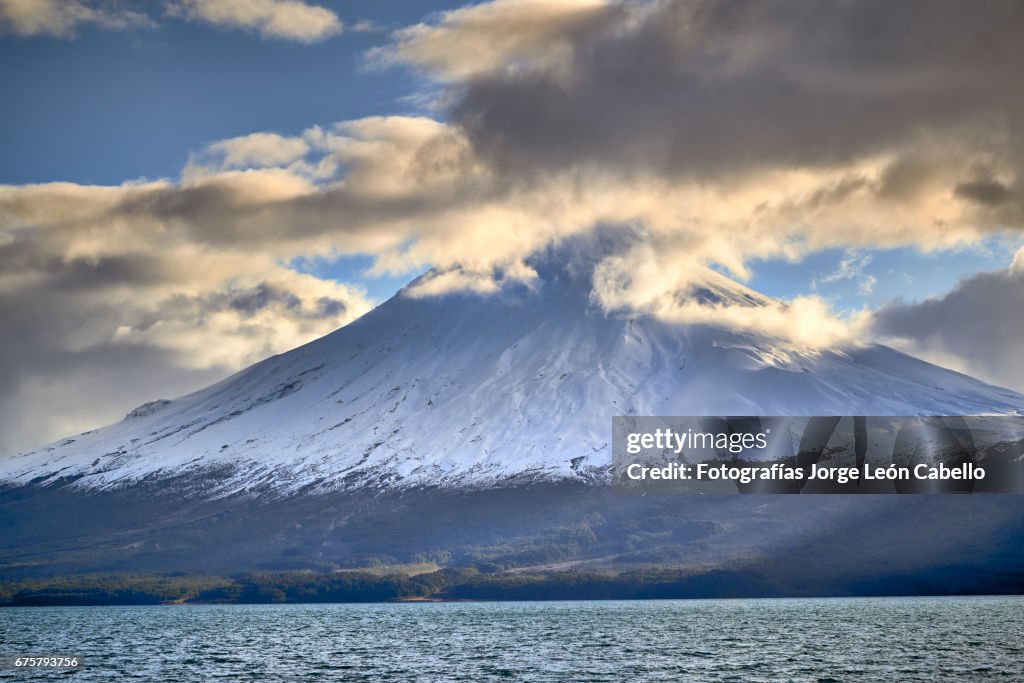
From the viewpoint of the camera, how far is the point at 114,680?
8700cm

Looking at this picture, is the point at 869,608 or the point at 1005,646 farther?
the point at 869,608

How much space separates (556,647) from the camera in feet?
375

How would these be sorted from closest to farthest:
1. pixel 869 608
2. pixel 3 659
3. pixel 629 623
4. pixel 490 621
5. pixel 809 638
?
pixel 3 659
pixel 809 638
pixel 629 623
pixel 490 621
pixel 869 608

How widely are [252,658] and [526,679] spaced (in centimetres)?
2978

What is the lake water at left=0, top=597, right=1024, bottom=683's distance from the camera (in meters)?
89.2

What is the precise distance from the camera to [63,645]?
4936 inches

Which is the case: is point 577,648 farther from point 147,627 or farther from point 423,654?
point 147,627

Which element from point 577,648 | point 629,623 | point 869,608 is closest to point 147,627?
point 629,623

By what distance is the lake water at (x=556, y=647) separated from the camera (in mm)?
89188

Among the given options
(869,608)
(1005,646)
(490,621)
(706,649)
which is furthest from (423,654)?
(869,608)

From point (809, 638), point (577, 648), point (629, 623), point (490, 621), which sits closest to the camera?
point (577, 648)

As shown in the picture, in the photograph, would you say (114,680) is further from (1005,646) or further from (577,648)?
(1005,646)

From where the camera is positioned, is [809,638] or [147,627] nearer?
[809,638]

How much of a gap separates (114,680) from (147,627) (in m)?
80.5
